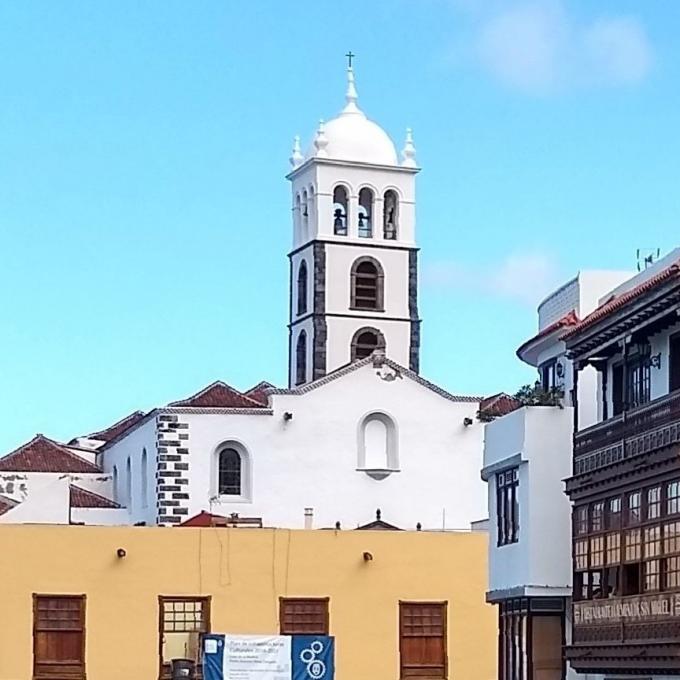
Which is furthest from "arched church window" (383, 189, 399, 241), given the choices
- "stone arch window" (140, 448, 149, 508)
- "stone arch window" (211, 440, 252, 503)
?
"stone arch window" (211, 440, 252, 503)

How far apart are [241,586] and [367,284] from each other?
33.1 m

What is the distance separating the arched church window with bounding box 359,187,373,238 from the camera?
75.6 meters

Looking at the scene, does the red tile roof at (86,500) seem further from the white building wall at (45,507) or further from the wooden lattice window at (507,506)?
the wooden lattice window at (507,506)

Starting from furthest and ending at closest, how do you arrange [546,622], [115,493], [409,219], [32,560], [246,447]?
1. [409,219]
2. [115,493]
3. [246,447]
4. [32,560]
5. [546,622]

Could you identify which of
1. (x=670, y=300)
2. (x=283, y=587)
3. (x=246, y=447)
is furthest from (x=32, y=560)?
(x=246, y=447)

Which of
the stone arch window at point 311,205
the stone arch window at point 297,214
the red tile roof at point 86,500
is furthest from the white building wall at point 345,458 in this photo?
the stone arch window at point 297,214

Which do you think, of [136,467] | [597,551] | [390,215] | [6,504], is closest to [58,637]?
[597,551]

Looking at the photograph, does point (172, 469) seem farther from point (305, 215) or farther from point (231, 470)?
point (305, 215)

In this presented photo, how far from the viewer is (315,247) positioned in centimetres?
7438

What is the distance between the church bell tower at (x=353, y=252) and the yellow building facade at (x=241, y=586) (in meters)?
30.0

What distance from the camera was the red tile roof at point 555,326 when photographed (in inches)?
1488

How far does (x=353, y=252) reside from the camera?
7500cm

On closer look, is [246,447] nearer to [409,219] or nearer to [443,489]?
[443,489]

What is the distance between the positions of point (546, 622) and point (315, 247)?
38728 mm
